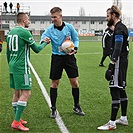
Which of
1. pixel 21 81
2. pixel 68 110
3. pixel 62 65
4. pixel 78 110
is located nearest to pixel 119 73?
pixel 62 65

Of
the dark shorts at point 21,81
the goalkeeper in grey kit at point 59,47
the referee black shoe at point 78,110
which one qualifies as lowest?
the referee black shoe at point 78,110

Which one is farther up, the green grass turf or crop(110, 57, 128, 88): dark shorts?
crop(110, 57, 128, 88): dark shorts

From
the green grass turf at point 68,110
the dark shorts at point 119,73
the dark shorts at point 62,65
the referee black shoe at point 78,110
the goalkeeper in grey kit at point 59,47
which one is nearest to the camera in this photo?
the dark shorts at point 119,73

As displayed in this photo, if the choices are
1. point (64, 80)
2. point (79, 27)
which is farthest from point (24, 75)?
point (79, 27)

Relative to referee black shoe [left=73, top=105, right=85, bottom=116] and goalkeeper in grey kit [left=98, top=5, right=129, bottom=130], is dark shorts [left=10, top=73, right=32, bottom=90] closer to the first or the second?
goalkeeper in grey kit [left=98, top=5, right=129, bottom=130]

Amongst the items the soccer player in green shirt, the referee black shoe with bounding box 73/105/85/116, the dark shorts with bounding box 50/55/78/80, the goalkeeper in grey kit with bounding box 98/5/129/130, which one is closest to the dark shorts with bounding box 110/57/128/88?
the goalkeeper in grey kit with bounding box 98/5/129/130

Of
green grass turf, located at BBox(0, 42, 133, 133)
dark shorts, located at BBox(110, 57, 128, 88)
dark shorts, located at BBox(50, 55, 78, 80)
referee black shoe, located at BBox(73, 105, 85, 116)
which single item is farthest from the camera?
referee black shoe, located at BBox(73, 105, 85, 116)

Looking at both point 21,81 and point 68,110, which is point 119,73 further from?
point 68,110

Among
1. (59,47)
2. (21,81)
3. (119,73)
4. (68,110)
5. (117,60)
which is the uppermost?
(59,47)

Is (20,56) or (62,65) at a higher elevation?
(20,56)

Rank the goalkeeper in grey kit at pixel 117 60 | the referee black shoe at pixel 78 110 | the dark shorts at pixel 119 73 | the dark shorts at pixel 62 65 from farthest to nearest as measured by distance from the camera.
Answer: the referee black shoe at pixel 78 110
the dark shorts at pixel 62 65
the dark shorts at pixel 119 73
the goalkeeper in grey kit at pixel 117 60

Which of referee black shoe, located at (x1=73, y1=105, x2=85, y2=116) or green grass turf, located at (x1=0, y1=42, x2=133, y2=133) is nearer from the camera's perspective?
green grass turf, located at (x1=0, y1=42, x2=133, y2=133)

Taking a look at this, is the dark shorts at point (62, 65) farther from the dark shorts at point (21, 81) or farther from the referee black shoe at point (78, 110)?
the dark shorts at point (21, 81)

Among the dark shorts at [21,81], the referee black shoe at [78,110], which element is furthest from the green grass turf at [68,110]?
the dark shorts at [21,81]
